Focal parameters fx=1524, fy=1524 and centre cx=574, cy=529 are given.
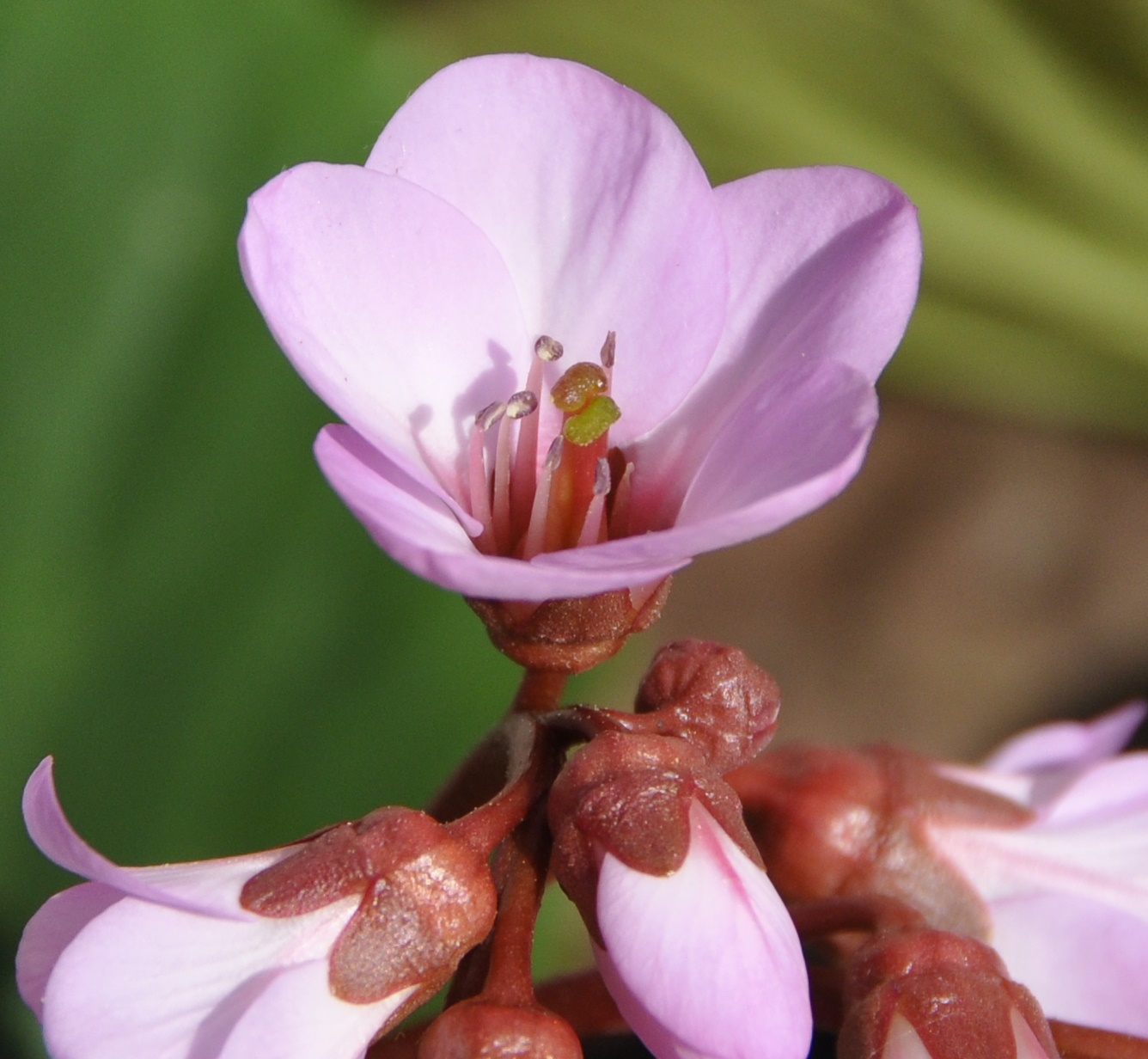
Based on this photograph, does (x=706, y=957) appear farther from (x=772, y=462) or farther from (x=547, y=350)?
(x=547, y=350)

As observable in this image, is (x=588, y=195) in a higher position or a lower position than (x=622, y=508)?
higher

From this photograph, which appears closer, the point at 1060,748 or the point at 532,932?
the point at 532,932

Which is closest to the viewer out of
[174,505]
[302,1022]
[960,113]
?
[302,1022]

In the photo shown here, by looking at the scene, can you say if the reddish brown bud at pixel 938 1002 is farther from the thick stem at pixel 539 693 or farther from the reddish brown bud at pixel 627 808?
the thick stem at pixel 539 693

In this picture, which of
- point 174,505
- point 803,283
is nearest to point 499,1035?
point 803,283

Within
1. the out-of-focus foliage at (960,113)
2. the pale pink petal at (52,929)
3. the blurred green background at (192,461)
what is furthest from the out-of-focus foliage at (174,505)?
the pale pink petal at (52,929)

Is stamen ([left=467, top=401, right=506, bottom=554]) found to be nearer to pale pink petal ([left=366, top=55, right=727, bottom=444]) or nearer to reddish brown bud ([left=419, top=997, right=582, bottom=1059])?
pale pink petal ([left=366, top=55, right=727, bottom=444])

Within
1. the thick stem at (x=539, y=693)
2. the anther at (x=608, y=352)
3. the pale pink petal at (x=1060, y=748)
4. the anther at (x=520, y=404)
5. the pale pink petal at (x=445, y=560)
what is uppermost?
the pale pink petal at (x=445, y=560)

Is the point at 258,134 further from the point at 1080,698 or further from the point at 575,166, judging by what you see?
the point at 1080,698
